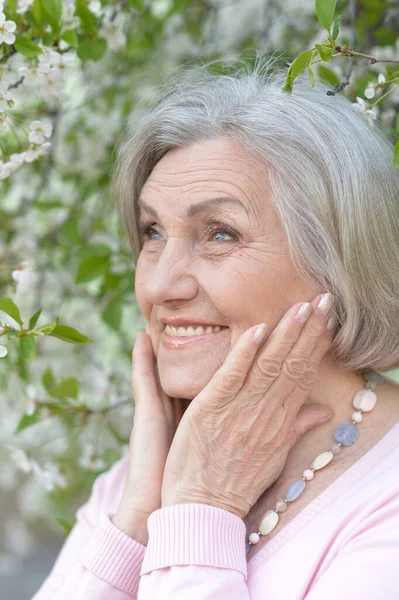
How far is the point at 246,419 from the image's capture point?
1.98 metres

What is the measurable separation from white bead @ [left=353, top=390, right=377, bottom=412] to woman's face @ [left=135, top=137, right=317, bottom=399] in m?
0.31

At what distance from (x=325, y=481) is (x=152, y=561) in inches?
18.7

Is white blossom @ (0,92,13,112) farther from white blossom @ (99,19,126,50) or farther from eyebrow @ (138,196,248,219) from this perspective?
white blossom @ (99,19,126,50)

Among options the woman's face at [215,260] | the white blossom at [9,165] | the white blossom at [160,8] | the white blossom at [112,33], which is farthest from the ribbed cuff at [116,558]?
the white blossom at [160,8]

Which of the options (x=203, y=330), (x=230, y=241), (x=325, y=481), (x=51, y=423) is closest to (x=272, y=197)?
(x=230, y=241)

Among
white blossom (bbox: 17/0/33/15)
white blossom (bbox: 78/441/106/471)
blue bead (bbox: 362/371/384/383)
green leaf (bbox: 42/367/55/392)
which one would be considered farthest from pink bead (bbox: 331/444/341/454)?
white blossom (bbox: 17/0/33/15)

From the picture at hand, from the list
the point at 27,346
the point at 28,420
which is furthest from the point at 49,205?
the point at 27,346

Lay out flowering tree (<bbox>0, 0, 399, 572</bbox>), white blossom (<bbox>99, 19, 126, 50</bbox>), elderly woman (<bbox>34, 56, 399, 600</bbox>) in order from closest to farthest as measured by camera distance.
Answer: elderly woman (<bbox>34, 56, 399, 600</bbox>)
flowering tree (<bbox>0, 0, 399, 572</bbox>)
white blossom (<bbox>99, 19, 126, 50</bbox>)

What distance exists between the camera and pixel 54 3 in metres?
2.05

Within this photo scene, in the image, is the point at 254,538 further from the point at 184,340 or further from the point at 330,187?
the point at 330,187

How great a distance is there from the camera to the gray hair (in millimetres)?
1975

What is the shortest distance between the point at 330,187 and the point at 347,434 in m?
0.63

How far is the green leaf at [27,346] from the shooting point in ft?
6.10

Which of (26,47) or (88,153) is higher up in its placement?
(26,47)
